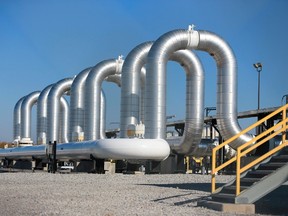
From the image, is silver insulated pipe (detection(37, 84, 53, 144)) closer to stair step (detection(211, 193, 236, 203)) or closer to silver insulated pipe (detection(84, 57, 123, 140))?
silver insulated pipe (detection(84, 57, 123, 140))

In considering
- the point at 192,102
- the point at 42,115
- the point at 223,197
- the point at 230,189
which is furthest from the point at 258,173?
the point at 42,115

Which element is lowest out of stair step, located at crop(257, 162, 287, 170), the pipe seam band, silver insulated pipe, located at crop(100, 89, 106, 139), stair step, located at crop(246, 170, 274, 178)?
stair step, located at crop(246, 170, 274, 178)

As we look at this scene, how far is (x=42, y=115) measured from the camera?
1775 inches

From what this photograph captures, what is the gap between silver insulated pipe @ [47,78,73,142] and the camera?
42.2m

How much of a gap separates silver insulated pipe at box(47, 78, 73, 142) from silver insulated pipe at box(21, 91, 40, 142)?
24.4 feet

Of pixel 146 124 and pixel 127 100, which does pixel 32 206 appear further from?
pixel 127 100

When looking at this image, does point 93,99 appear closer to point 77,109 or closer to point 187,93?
point 77,109

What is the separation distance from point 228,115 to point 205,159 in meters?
13.1

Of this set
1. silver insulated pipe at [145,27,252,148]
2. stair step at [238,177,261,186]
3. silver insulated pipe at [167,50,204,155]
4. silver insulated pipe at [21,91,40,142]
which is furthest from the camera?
silver insulated pipe at [21,91,40,142]

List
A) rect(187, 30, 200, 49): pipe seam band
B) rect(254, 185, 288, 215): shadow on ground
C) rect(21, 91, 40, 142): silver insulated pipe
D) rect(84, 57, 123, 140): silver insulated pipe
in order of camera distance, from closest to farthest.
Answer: rect(254, 185, 288, 215): shadow on ground < rect(187, 30, 200, 49): pipe seam band < rect(84, 57, 123, 140): silver insulated pipe < rect(21, 91, 40, 142): silver insulated pipe

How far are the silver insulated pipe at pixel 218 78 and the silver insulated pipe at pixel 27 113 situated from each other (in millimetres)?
24233

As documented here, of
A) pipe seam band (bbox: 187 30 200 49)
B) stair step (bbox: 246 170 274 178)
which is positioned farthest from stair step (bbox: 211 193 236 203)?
pipe seam band (bbox: 187 30 200 49)

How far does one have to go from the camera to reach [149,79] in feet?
90.2

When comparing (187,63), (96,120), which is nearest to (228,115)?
(187,63)
